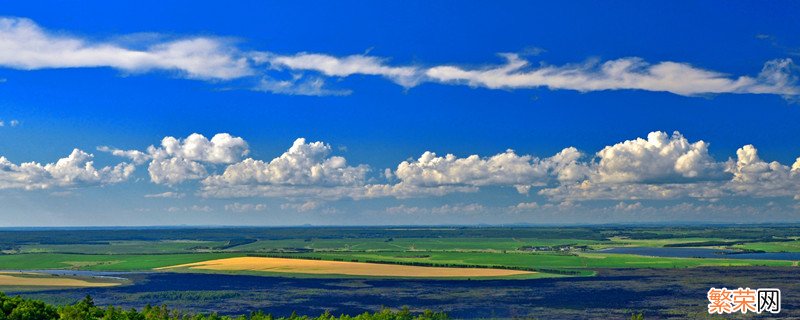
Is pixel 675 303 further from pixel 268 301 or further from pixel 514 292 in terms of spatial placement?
pixel 268 301

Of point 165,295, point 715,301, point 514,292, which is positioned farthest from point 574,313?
point 165,295

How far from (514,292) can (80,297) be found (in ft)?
295

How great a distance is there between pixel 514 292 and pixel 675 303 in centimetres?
3557

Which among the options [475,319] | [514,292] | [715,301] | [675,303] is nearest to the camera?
[715,301]

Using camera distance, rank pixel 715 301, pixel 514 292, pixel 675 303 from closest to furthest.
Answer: pixel 715 301, pixel 675 303, pixel 514 292

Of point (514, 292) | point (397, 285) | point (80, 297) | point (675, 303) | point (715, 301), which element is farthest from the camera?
point (397, 285)

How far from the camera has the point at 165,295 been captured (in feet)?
547

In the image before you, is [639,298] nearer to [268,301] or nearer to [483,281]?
[483,281]

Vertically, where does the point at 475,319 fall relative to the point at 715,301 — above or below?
below

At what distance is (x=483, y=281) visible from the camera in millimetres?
196375

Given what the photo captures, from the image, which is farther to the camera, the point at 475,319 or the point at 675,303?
the point at 675,303

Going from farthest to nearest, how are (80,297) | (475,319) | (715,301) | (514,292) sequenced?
(514,292) < (80,297) < (475,319) < (715,301)

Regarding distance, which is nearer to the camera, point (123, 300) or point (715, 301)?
point (715, 301)

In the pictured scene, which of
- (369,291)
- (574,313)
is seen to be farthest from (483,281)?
(574,313)
